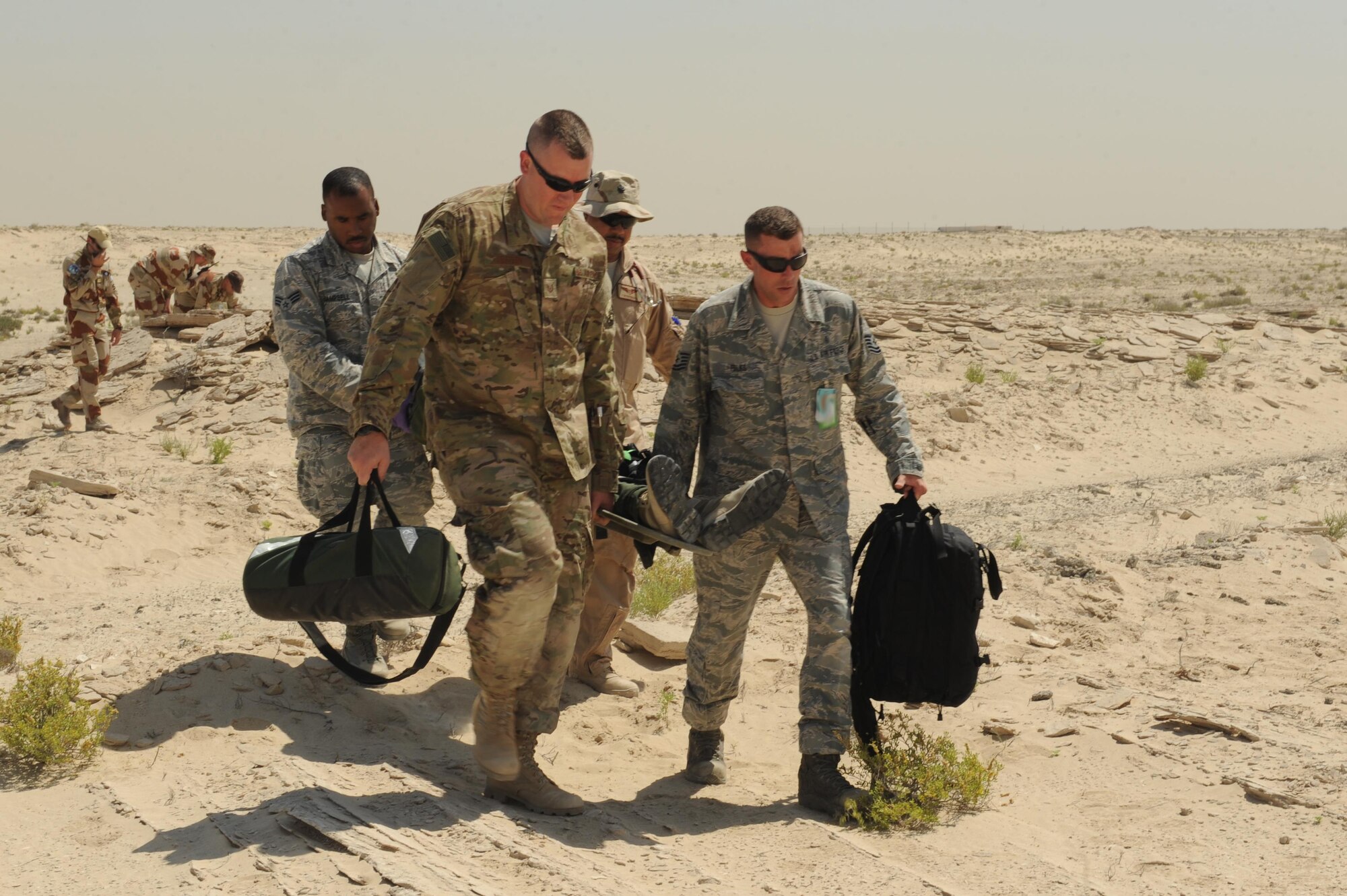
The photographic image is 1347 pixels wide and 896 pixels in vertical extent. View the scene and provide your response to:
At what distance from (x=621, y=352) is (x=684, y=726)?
1711mm

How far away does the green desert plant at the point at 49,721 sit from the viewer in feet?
13.9

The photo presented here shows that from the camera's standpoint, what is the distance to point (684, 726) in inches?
216

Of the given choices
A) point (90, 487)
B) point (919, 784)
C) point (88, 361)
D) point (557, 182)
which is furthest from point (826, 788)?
Result: point (88, 361)

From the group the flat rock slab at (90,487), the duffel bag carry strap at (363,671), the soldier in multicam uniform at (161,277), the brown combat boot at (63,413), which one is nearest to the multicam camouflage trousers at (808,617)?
the duffel bag carry strap at (363,671)

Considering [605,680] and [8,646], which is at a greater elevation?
[8,646]

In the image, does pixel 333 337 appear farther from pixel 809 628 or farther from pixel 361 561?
pixel 809 628

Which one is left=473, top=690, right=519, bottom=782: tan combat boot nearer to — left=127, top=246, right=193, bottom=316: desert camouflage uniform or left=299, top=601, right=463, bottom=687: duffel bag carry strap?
left=299, top=601, right=463, bottom=687: duffel bag carry strap

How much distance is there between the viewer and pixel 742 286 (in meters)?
4.49

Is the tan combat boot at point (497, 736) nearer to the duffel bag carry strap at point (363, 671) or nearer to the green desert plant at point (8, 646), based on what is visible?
the duffel bag carry strap at point (363, 671)

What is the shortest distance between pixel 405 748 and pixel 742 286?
2.20m

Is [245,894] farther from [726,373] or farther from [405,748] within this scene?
[726,373]

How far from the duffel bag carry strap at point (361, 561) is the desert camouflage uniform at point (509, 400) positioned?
0.20m

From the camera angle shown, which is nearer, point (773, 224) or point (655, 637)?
point (773, 224)

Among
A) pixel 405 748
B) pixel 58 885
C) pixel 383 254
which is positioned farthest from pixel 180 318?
pixel 58 885
